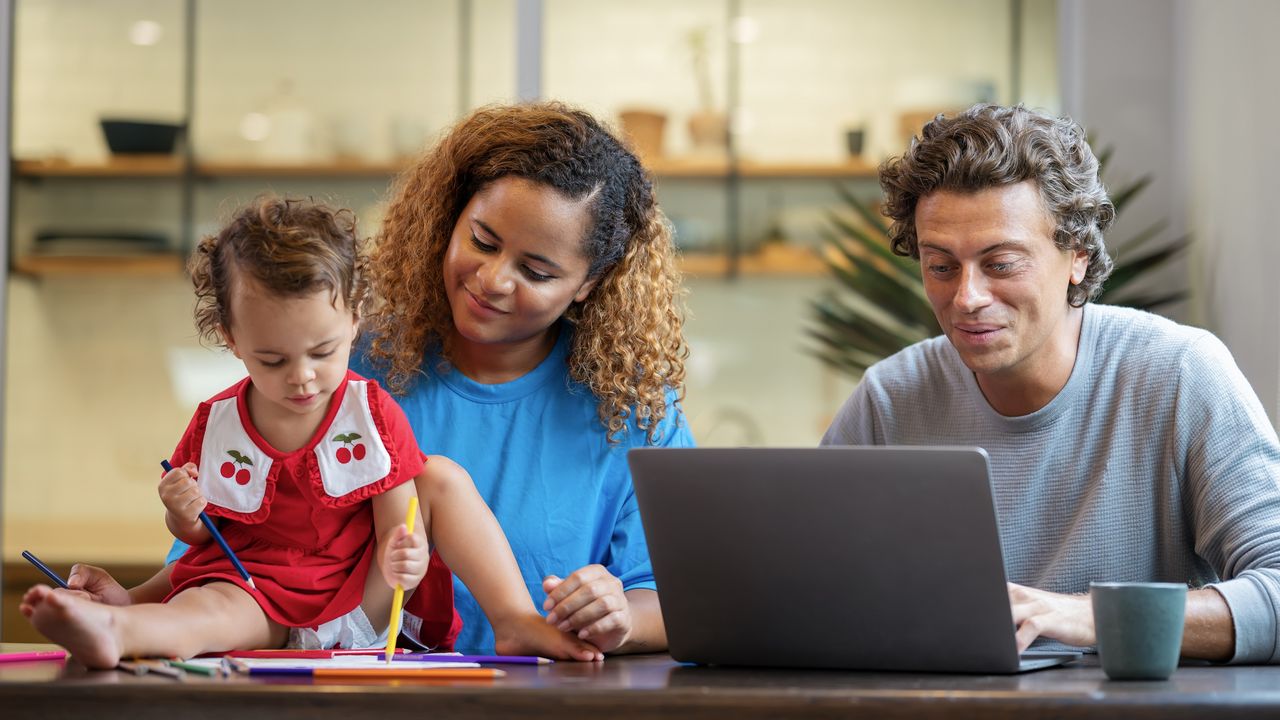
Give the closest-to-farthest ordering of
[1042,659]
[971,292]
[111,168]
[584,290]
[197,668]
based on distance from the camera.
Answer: [197,668]
[1042,659]
[971,292]
[584,290]
[111,168]

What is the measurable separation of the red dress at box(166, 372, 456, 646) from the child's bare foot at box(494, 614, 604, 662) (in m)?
0.19

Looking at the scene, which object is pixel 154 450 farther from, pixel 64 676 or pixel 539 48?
pixel 64 676

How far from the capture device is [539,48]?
404cm

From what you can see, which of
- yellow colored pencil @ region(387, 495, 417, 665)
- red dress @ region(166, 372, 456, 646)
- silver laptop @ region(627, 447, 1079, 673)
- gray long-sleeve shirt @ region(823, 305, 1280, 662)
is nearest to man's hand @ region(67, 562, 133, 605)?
red dress @ region(166, 372, 456, 646)

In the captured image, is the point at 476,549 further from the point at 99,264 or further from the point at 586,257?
the point at 99,264

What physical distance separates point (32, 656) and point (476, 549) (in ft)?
1.51

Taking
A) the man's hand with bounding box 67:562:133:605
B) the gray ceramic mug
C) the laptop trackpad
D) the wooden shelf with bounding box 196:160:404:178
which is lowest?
the laptop trackpad

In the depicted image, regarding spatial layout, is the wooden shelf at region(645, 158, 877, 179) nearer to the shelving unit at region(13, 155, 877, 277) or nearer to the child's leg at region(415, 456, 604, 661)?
the shelving unit at region(13, 155, 877, 277)

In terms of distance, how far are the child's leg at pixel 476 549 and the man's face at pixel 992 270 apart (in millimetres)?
648

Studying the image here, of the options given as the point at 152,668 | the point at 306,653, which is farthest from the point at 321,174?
the point at 152,668

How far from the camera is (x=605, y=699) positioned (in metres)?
1.07

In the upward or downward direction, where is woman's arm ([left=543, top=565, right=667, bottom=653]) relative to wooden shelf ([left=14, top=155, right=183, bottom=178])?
downward

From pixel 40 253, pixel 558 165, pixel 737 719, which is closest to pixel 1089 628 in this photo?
pixel 737 719

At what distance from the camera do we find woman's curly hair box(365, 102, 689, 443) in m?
1.83
